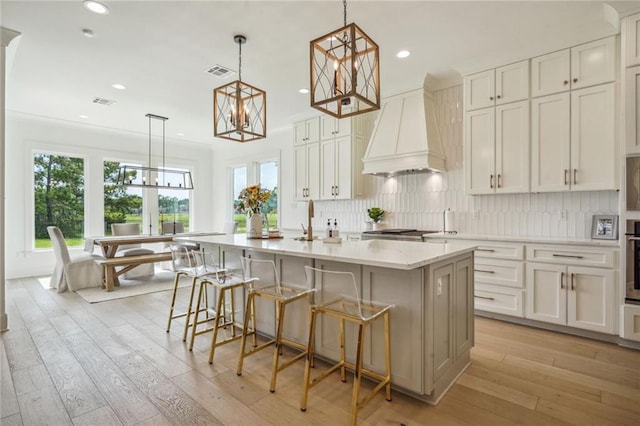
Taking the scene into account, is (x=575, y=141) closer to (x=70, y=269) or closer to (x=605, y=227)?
(x=605, y=227)

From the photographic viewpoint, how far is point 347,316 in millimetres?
1918

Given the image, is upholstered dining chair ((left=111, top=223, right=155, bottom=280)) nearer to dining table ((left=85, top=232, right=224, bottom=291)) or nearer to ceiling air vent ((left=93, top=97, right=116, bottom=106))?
dining table ((left=85, top=232, right=224, bottom=291))

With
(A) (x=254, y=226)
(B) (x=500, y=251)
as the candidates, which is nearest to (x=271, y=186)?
(A) (x=254, y=226)

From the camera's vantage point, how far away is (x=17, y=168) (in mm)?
5754

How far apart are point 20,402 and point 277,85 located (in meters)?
4.04

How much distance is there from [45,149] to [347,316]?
692 centimetres

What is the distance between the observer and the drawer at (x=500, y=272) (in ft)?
11.2

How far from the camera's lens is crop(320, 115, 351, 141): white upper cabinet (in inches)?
205

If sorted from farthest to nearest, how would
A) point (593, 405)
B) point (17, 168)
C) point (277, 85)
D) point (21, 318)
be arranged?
point (17, 168)
point (277, 85)
point (21, 318)
point (593, 405)

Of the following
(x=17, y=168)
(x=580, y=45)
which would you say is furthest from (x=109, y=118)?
(x=580, y=45)

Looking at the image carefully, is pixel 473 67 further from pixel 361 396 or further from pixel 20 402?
pixel 20 402

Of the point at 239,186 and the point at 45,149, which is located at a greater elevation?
the point at 45,149

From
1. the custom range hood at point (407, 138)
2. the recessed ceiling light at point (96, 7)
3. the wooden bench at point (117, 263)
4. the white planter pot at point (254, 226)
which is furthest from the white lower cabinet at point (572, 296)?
the wooden bench at point (117, 263)

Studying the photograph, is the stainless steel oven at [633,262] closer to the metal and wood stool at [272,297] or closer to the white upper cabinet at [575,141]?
the white upper cabinet at [575,141]
